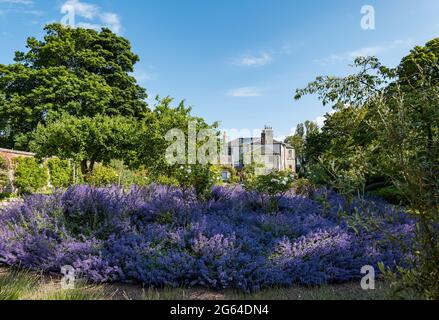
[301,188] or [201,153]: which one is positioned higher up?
[201,153]

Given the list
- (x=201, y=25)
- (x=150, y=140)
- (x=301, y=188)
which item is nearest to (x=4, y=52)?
(x=150, y=140)

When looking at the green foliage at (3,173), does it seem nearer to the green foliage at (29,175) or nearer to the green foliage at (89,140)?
the green foliage at (29,175)

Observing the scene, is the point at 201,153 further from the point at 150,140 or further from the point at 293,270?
the point at 293,270

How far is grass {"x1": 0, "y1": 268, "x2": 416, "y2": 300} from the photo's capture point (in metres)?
2.91

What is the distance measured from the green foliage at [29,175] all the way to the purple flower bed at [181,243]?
12738 mm

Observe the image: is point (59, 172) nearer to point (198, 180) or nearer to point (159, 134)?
point (159, 134)

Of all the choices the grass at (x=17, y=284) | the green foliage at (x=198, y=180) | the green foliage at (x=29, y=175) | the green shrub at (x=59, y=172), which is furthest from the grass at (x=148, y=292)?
the green shrub at (x=59, y=172)

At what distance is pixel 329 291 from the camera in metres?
3.36

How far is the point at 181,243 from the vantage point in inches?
162

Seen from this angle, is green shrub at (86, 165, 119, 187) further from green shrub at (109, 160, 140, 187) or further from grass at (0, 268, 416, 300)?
grass at (0, 268, 416, 300)

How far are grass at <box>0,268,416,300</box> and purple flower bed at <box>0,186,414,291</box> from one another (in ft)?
0.39

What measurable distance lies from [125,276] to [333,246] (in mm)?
2374

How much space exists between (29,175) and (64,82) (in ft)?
33.3

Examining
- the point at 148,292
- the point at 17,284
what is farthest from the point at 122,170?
the point at 148,292
